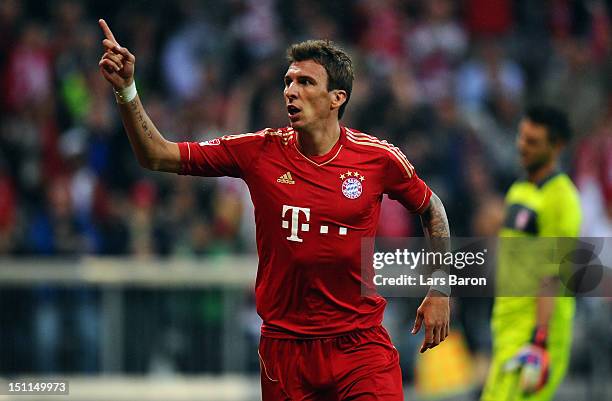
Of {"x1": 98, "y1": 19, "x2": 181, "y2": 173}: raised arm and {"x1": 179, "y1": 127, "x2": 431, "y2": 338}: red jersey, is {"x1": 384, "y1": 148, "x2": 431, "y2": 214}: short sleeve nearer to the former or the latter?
{"x1": 179, "y1": 127, "x2": 431, "y2": 338}: red jersey

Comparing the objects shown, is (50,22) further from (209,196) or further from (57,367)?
(57,367)

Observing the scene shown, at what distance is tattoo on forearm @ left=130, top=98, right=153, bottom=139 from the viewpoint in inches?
253

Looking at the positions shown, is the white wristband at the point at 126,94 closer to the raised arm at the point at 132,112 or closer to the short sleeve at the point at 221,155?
the raised arm at the point at 132,112

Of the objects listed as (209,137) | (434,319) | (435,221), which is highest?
(209,137)

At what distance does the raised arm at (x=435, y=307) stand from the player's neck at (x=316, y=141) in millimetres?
725

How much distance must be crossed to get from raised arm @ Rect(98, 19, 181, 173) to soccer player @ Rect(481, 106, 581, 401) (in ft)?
10.9

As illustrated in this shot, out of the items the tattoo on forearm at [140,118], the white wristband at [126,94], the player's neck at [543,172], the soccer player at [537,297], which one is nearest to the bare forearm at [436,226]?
the tattoo on forearm at [140,118]

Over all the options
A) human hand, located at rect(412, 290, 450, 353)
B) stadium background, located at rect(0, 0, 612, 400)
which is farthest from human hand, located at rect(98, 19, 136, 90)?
stadium background, located at rect(0, 0, 612, 400)

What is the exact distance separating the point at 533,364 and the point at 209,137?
6340 mm

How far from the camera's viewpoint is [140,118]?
21.2 feet

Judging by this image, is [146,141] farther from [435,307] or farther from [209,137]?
[209,137]


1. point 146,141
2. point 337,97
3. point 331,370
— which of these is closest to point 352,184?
point 337,97

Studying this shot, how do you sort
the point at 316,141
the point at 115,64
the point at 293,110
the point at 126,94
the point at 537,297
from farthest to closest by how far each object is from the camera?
the point at 537,297, the point at 316,141, the point at 293,110, the point at 126,94, the point at 115,64

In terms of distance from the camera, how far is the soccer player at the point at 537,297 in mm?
8812
